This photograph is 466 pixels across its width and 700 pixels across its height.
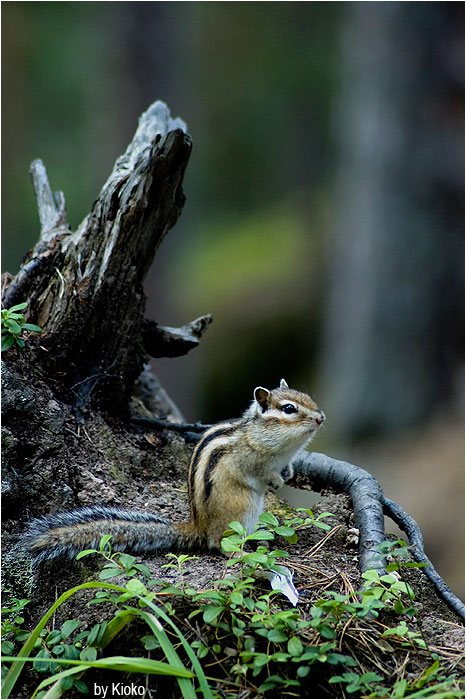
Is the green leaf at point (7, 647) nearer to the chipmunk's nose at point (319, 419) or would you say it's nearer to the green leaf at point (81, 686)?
the green leaf at point (81, 686)

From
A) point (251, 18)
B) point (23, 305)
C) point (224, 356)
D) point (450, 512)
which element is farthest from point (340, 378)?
point (251, 18)

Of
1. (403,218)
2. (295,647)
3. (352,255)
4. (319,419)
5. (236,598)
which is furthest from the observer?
(352,255)

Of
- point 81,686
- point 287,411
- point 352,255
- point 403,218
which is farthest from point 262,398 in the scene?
point 352,255

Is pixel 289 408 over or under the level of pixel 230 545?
over

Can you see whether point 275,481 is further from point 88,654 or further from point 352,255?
point 352,255

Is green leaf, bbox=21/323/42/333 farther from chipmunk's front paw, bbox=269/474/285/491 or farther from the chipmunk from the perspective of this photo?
chipmunk's front paw, bbox=269/474/285/491

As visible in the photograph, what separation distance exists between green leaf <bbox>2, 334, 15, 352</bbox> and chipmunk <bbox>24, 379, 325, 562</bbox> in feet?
2.34

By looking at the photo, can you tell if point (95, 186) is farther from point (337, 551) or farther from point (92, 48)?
point (337, 551)

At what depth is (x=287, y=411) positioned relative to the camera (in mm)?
3035

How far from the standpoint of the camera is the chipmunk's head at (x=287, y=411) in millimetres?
3004

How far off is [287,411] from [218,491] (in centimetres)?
47

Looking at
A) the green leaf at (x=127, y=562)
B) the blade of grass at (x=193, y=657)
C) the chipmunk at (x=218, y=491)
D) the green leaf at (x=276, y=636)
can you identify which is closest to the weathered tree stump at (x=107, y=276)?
the chipmunk at (x=218, y=491)

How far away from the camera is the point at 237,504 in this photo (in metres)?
2.82

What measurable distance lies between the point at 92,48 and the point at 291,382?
7.89 m
